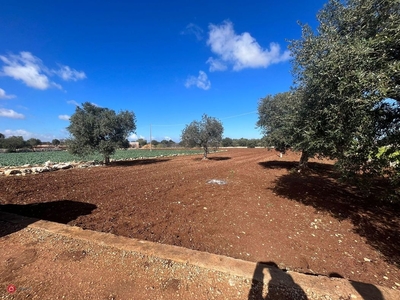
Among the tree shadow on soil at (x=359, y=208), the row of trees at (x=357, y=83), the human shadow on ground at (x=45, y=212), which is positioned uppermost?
the row of trees at (x=357, y=83)

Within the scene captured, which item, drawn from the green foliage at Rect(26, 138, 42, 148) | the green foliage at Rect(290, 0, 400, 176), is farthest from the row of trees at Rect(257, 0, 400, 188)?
the green foliage at Rect(26, 138, 42, 148)

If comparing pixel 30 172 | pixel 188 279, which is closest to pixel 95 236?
pixel 188 279

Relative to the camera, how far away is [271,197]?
8211mm

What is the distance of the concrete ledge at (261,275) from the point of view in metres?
2.54

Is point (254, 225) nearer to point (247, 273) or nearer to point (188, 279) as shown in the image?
point (247, 273)

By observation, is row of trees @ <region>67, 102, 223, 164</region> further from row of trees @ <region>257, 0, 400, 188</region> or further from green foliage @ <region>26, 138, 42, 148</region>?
green foliage @ <region>26, 138, 42, 148</region>

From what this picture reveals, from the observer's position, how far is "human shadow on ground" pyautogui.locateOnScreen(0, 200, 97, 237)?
483 cm

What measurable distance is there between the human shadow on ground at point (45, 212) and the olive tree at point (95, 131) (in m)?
13.1

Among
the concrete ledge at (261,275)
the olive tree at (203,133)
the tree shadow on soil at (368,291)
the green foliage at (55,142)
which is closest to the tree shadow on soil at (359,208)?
the tree shadow on soil at (368,291)

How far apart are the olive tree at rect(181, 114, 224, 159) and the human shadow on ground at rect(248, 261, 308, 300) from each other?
23287 mm

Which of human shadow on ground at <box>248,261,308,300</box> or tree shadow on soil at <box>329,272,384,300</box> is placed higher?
human shadow on ground at <box>248,261,308,300</box>

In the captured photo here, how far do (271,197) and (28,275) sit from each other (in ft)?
26.6

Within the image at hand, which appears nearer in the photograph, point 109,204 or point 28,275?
point 28,275

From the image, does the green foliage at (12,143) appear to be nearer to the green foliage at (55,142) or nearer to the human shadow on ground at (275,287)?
the green foliage at (55,142)
